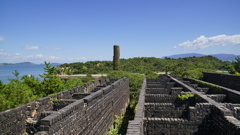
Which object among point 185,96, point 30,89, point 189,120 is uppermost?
point 185,96

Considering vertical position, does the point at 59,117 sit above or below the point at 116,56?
below

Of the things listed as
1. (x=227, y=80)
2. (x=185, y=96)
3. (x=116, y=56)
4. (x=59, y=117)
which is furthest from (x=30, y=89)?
(x=116, y=56)

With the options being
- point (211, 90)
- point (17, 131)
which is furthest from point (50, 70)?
point (211, 90)

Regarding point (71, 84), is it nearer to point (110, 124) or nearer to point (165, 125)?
point (110, 124)

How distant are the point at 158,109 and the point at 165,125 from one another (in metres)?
1.01

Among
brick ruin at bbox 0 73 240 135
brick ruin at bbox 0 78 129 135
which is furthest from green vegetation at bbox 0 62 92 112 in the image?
brick ruin at bbox 0 73 240 135

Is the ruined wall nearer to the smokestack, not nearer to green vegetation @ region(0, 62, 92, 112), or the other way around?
green vegetation @ region(0, 62, 92, 112)

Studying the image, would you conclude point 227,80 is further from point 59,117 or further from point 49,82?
point 59,117

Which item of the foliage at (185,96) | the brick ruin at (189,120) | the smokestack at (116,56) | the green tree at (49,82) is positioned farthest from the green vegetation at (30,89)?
the smokestack at (116,56)

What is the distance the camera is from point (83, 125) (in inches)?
267

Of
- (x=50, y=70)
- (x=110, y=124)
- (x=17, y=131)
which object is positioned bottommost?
(x=110, y=124)

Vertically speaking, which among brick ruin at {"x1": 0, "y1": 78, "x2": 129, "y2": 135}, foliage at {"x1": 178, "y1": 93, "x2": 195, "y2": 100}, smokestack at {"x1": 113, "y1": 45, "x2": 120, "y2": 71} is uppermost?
smokestack at {"x1": 113, "y1": 45, "x2": 120, "y2": 71}

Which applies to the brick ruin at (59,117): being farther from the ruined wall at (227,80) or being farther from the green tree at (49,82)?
the ruined wall at (227,80)

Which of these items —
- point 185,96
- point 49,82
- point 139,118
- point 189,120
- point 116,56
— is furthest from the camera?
point 116,56
